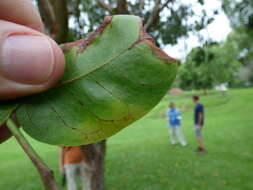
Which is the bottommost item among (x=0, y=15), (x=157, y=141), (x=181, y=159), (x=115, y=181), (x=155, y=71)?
(x=157, y=141)

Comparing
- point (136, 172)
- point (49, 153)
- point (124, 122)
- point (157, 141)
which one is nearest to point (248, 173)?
point (136, 172)

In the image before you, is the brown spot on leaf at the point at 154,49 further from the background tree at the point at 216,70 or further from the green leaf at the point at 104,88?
the background tree at the point at 216,70

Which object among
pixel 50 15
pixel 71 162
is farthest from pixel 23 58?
pixel 71 162

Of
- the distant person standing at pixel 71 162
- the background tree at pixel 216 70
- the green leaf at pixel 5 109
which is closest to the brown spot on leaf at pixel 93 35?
the green leaf at pixel 5 109

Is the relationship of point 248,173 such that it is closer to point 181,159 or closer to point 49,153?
point 181,159

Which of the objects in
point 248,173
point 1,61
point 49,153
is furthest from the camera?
point 49,153

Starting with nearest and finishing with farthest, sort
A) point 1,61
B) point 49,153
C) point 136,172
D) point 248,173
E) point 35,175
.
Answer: point 1,61, point 248,173, point 136,172, point 35,175, point 49,153
